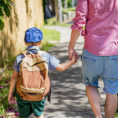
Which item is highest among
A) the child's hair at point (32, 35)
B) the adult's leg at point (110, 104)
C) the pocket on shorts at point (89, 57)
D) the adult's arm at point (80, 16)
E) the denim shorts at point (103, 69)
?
the adult's arm at point (80, 16)

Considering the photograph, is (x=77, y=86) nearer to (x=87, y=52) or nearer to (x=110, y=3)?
(x=87, y=52)

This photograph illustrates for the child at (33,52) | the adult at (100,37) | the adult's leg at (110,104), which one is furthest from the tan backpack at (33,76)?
the adult's leg at (110,104)

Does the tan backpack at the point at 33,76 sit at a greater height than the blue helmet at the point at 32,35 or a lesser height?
lesser

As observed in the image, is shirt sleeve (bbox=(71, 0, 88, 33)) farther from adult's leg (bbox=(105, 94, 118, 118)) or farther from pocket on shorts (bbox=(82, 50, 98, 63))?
adult's leg (bbox=(105, 94, 118, 118))

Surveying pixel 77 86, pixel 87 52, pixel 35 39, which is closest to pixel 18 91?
pixel 35 39

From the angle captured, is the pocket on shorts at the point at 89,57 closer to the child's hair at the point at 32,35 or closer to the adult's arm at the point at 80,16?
the adult's arm at the point at 80,16

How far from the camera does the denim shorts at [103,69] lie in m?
2.92

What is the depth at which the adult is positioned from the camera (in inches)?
111

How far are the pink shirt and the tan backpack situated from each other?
560mm

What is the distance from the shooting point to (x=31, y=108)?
3.00 meters

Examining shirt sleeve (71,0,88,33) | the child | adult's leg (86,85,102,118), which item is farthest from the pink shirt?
adult's leg (86,85,102,118)

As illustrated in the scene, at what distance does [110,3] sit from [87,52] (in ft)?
1.93

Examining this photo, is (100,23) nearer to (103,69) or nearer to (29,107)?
(103,69)

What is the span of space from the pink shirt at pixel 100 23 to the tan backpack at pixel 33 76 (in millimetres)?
560
